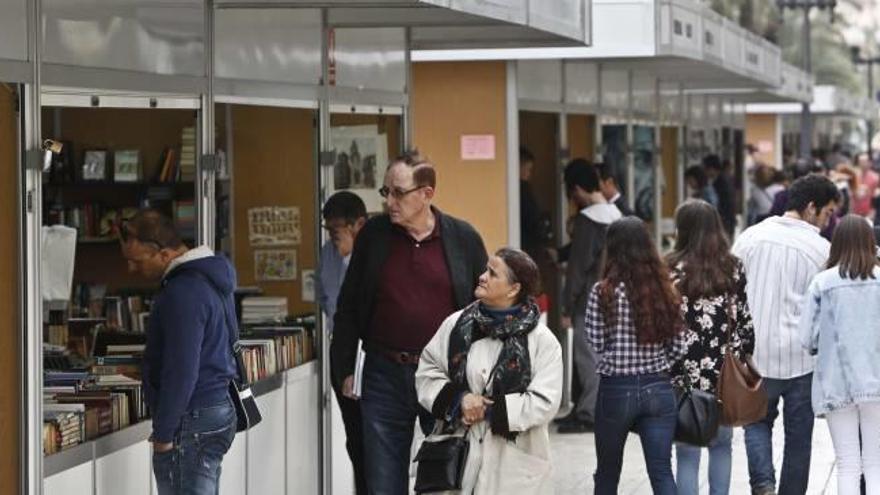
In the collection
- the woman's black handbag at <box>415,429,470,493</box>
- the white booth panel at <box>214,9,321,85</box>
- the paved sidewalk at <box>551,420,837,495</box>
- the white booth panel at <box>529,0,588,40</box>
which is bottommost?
the paved sidewalk at <box>551,420,837,495</box>

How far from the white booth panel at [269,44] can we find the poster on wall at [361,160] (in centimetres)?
61

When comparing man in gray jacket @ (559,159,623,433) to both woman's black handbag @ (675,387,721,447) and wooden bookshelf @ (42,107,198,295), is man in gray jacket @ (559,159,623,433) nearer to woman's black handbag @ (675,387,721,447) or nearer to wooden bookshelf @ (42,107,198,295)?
wooden bookshelf @ (42,107,198,295)

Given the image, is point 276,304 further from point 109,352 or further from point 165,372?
point 165,372

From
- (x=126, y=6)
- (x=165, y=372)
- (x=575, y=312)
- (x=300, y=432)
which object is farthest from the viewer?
(x=575, y=312)

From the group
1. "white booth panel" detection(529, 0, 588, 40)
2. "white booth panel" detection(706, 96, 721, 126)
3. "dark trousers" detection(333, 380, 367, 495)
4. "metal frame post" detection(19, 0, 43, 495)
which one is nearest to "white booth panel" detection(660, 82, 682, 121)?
"white booth panel" detection(706, 96, 721, 126)

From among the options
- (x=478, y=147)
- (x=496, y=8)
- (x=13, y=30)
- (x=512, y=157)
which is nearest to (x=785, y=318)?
(x=496, y=8)

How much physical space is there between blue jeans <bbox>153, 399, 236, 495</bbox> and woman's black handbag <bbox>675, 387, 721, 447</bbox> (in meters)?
2.42

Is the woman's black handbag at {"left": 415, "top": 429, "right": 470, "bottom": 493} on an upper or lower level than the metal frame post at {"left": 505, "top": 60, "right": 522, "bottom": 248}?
lower

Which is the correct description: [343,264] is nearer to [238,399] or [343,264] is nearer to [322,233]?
[322,233]

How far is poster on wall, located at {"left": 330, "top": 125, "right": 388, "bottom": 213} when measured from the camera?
11.7 meters

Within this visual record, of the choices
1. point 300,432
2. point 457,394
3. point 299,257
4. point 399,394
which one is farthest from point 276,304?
point 457,394

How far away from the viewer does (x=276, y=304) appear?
1188 cm

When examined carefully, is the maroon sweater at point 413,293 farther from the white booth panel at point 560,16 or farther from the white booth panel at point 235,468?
the white booth panel at point 560,16

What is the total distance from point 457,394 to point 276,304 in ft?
13.3
